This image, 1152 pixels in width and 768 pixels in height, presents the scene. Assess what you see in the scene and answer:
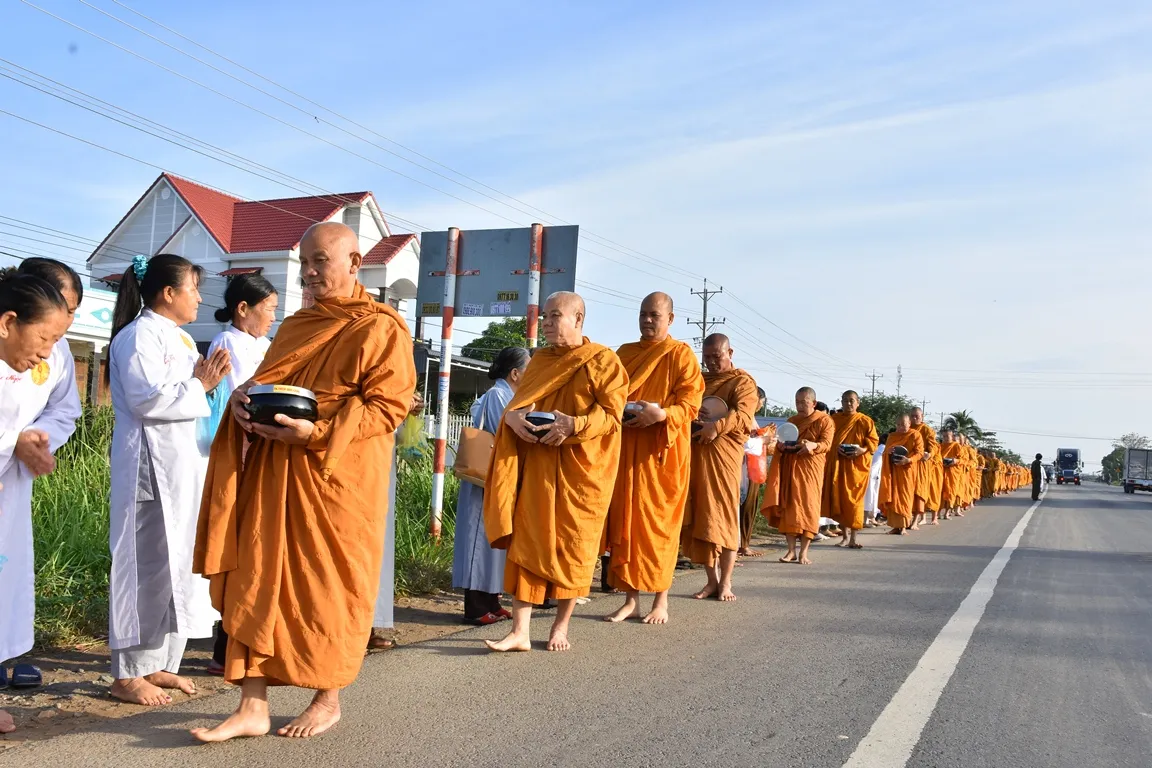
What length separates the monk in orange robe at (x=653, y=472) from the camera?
6254mm

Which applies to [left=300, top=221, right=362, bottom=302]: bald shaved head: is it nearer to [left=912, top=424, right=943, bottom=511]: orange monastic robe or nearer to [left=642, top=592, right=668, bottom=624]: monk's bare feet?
[left=642, top=592, right=668, bottom=624]: monk's bare feet

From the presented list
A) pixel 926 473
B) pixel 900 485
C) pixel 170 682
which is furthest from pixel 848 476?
pixel 170 682

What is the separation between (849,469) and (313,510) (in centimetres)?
1004

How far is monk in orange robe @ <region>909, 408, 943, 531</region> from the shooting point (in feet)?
57.5

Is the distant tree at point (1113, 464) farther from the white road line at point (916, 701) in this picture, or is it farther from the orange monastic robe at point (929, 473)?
the white road line at point (916, 701)

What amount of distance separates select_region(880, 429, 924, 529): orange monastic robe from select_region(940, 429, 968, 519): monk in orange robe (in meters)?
4.17

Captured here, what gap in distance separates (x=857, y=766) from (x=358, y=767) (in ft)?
5.72

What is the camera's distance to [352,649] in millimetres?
3744

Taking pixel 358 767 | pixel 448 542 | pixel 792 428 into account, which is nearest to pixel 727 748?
pixel 358 767

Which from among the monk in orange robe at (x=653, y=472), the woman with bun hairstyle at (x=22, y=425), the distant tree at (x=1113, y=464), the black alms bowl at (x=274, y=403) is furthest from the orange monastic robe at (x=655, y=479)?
the distant tree at (x=1113, y=464)

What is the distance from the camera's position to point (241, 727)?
12.1ft

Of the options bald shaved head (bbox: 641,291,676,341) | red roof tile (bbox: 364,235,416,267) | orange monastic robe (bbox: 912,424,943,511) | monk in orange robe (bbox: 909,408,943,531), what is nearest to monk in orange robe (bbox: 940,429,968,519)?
orange monastic robe (bbox: 912,424,943,511)

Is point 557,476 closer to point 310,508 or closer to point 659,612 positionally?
point 659,612

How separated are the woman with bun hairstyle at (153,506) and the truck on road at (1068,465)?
10641 centimetres
